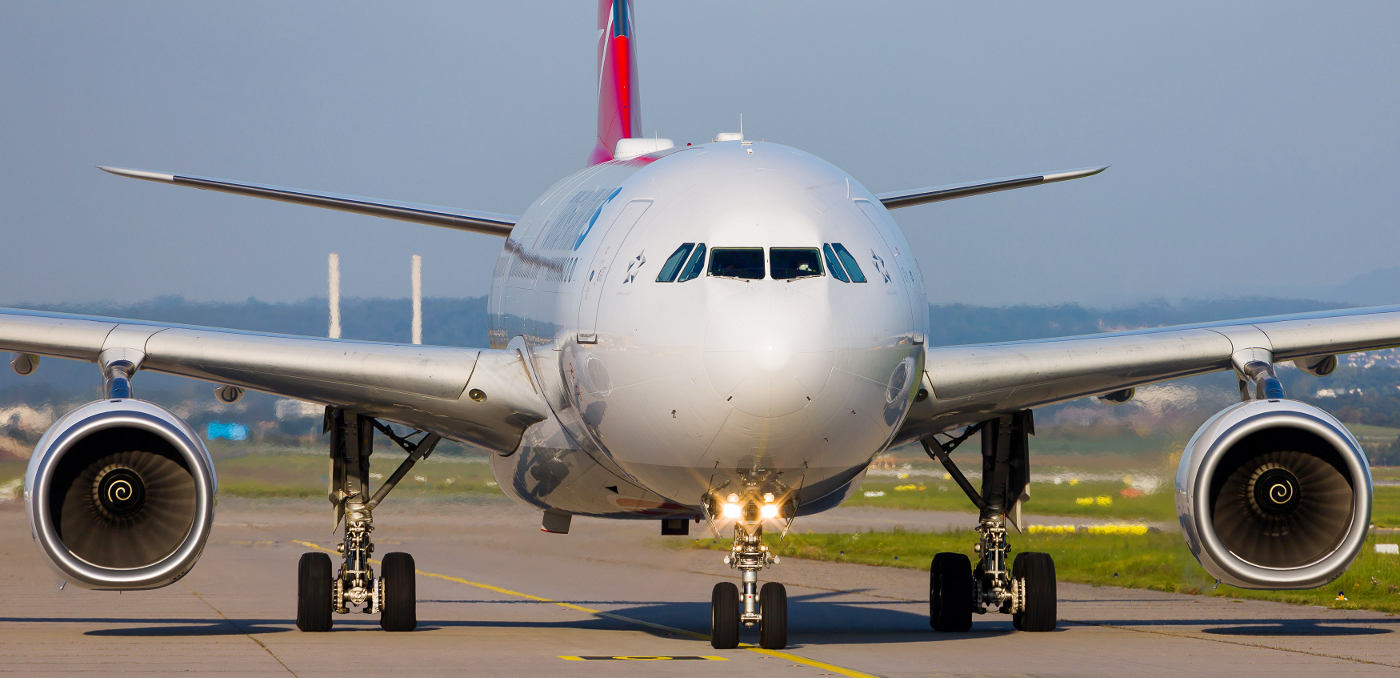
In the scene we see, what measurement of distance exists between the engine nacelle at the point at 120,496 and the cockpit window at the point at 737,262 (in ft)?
15.1

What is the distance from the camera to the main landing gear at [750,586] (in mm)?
13641

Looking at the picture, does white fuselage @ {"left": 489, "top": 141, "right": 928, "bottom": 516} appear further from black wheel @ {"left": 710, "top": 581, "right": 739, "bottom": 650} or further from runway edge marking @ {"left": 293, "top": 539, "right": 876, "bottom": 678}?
runway edge marking @ {"left": 293, "top": 539, "right": 876, "bottom": 678}

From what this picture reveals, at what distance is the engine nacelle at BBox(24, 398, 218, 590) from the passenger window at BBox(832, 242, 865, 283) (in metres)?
5.33

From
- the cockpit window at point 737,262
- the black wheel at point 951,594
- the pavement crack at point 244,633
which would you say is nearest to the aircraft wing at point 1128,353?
the black wheel at point 951,594

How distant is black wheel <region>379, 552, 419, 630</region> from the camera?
1709cm

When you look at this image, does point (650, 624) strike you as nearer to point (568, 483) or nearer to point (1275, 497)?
point (568, 483)

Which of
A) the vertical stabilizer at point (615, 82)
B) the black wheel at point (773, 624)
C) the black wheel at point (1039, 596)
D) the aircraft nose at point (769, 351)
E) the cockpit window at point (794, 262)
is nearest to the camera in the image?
the aircraft nose at point (769, 351)

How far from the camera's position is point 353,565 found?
17.2 meters

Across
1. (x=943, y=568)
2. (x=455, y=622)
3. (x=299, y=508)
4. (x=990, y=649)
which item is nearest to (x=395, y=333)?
(x=299, y=508)

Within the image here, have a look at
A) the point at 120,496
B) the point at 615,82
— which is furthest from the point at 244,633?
the point at 615,82

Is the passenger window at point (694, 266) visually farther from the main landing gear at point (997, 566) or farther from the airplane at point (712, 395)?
the main landing gear at point (997, 566)

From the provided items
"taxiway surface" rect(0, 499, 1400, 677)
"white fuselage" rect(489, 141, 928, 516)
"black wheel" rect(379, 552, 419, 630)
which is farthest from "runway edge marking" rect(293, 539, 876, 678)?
"white fuselage" rect(489, 141, 928, 516)

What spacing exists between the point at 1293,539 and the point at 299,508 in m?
23.3

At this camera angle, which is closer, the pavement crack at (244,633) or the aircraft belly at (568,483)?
the pavement crack at (244,633)
